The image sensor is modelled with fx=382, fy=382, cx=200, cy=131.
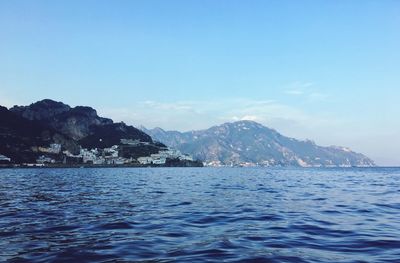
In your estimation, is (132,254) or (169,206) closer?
(132,254)

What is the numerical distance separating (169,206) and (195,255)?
16.4 metres

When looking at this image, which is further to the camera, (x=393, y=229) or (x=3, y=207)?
(x=3, y=207)

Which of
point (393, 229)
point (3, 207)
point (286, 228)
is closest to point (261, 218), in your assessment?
point (286, 228)

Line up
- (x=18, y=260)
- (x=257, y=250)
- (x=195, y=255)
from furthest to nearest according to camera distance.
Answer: (x=257, y=250) → (x=195, y=255) → (x=18, y=260)

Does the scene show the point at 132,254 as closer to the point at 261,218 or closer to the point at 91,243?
the point at 91,243

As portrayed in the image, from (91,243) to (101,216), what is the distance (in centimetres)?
874

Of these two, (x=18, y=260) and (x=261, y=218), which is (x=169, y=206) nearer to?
(x=261, y=218)

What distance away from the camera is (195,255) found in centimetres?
1431

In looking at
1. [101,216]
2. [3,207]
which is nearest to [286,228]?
[101,216]

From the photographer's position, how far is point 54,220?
23.2 meters

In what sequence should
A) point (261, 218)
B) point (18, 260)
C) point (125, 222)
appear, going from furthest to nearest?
point (261, 218) < point (125, 222) < point (18, 260)

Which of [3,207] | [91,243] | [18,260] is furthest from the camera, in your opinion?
[3,207]

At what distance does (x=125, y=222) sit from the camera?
22.2 m

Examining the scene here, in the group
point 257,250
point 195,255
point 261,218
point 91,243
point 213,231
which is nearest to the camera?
point 195,255
